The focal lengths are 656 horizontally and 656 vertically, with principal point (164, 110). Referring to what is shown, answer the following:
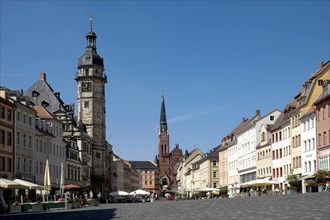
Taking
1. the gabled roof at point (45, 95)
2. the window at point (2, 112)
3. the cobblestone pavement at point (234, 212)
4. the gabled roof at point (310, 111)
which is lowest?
the cobblestone pavement at point (234, 212)

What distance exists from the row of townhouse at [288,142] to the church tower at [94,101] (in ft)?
80.5

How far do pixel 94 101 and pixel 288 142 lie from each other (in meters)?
49.0

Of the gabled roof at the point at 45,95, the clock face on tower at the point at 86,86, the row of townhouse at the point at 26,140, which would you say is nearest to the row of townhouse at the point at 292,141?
the row of townhouse at the point at 26,140

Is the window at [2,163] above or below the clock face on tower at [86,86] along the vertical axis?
below

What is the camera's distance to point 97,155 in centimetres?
12106

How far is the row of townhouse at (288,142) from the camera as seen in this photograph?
68.9 meters

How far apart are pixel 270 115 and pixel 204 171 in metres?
55.8

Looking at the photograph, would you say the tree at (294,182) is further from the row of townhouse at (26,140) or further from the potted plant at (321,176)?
the row of townhouse at (26,140)

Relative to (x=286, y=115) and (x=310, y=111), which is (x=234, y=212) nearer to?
(x=310, y=111)

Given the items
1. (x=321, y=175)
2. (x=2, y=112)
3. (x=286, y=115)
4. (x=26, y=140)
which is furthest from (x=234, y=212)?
(x=286, y=115)

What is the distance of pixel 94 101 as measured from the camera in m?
123

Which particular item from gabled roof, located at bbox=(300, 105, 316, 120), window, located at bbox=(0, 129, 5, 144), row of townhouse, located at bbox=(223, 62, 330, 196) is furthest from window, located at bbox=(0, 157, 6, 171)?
gabled roof, located at bbox=(300, 105, 316, 120)

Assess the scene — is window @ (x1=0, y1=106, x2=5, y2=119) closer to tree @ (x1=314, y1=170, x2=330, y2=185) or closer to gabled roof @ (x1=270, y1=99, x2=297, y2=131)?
tree @ (x1=314, y1=170, x2=330, y2=185)

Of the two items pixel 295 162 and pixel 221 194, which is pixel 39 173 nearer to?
pixel 295 162
